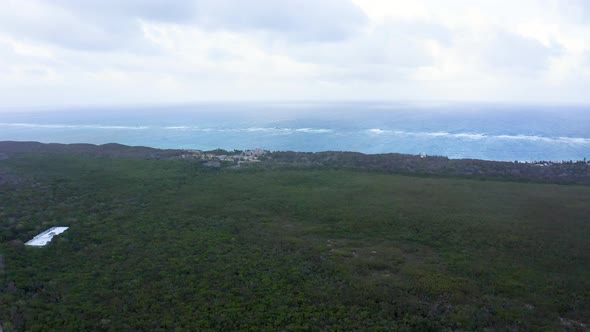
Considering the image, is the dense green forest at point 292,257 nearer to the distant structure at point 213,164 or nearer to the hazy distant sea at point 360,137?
the distant structure at point 213,164

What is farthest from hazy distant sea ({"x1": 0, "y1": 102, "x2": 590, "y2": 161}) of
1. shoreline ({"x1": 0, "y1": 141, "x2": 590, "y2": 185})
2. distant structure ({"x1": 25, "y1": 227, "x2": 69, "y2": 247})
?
distant structure ({"x1": 25, "y1": 227, "x2": 69, "y2": 247})

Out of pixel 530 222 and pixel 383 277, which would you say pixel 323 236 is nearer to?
pixel 383 277

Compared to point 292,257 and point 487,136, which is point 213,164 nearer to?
point 292,257

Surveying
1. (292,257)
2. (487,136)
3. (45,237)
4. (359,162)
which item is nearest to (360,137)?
(487,136)

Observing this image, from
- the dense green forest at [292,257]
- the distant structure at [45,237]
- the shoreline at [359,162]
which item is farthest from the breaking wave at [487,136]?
the distant structure at [45,237]

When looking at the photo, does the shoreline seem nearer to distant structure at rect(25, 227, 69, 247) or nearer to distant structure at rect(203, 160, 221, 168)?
distant structure at rect(203, 160, 221, 168)

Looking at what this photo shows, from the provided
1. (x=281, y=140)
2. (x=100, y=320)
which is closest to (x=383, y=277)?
(x=100, y=320)
